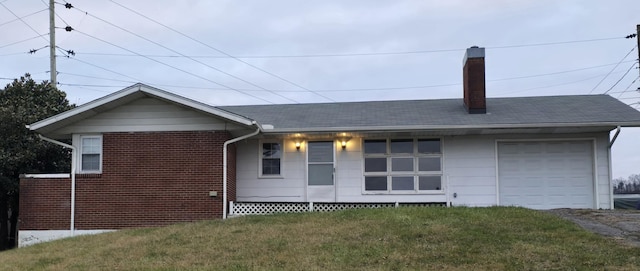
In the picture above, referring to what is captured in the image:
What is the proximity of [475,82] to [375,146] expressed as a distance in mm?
3581

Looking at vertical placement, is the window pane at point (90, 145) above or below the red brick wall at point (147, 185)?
above

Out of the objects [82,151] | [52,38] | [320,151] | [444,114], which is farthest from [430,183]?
[52,38]

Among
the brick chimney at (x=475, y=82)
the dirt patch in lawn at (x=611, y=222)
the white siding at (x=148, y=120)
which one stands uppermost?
the brick chimney at (x=475, y=82)

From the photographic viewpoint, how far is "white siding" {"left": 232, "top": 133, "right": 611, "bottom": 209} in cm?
1553

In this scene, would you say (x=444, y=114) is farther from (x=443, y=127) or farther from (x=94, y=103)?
(x=94, y=103)

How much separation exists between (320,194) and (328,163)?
0.90 m

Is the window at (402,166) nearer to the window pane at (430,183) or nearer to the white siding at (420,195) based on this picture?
the window pane at (430,183)

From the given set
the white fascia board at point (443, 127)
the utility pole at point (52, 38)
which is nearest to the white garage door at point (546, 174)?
the white fascia board at point (443, 127)

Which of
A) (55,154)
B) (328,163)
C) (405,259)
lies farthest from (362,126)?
(55,154)

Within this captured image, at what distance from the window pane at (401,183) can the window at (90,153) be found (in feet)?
26.1

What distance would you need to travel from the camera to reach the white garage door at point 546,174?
50.7ft

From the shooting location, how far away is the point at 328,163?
16219 mm

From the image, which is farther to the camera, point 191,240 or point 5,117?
point 5,117

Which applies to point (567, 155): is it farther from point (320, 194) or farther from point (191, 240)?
point (191, 240)
